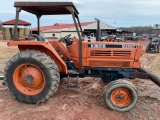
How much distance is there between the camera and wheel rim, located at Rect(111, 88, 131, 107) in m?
4.89

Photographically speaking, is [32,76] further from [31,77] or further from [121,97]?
[121,97]

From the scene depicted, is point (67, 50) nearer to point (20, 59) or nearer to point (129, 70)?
point (20, 59)

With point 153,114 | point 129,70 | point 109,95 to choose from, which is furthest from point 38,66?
point 153,114

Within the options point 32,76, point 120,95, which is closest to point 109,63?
point 120,95

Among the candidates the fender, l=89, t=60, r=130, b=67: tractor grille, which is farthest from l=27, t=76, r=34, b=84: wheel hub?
l=89, t=60, r=130, b=67: tractor grille

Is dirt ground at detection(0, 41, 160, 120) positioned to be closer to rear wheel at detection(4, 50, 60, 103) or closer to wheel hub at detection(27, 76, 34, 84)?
rear wheel at detection(4, 50, 60, 103)

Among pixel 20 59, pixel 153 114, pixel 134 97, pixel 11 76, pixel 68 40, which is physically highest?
pixel 68 40

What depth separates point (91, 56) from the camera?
5.35 metres

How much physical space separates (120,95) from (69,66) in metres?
1.47

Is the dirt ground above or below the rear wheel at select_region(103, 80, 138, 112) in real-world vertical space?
below

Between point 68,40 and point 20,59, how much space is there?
4.68ft

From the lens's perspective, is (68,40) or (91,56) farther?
(68,40)

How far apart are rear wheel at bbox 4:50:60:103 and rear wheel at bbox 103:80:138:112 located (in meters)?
1.14

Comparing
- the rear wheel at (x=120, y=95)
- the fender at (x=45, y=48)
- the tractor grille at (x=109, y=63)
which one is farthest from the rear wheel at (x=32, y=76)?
the rear wheel at (x=120, y=95)
